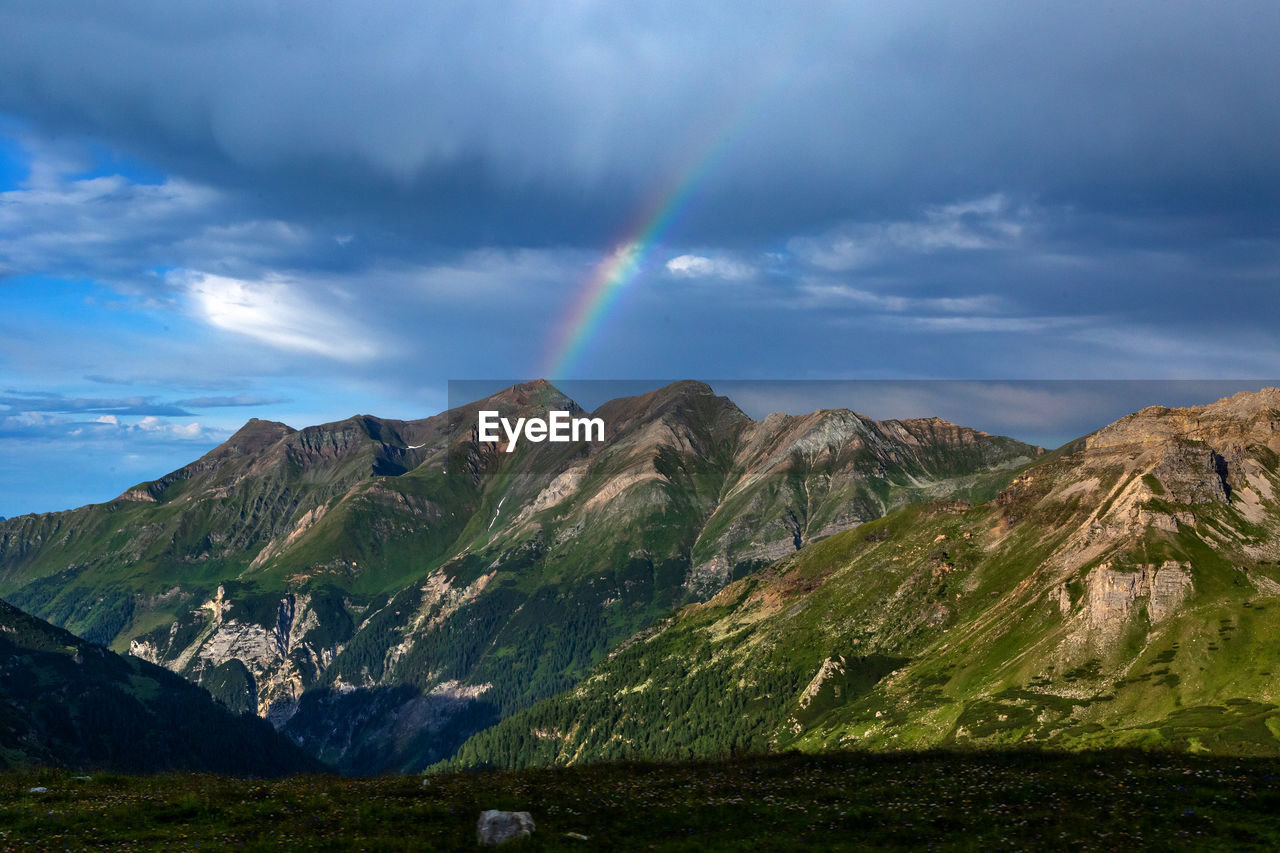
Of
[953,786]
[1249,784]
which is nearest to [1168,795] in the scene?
[1249,784]

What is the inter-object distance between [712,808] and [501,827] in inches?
494

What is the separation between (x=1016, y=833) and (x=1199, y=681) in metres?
175

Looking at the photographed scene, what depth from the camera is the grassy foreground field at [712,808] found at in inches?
1625

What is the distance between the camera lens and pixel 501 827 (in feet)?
141

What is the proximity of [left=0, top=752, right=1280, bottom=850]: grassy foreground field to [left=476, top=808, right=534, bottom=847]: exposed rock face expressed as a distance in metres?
0.66

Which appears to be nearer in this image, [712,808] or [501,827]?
[501,827]

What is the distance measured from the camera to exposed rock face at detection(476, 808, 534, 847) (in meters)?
42.3

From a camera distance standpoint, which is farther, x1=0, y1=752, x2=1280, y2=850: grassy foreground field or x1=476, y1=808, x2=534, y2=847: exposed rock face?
x1=476, y1=808, x2=534, y2=847: exposed rock face

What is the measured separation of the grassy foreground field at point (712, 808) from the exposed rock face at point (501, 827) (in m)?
0.66

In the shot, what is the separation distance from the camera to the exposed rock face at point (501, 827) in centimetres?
4228

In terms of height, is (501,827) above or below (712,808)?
above

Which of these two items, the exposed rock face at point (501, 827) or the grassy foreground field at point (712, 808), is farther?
the exposed rock face at point (501, 827)

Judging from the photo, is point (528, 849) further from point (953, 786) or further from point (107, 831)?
point (953, 786)

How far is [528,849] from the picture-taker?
40906 mm
